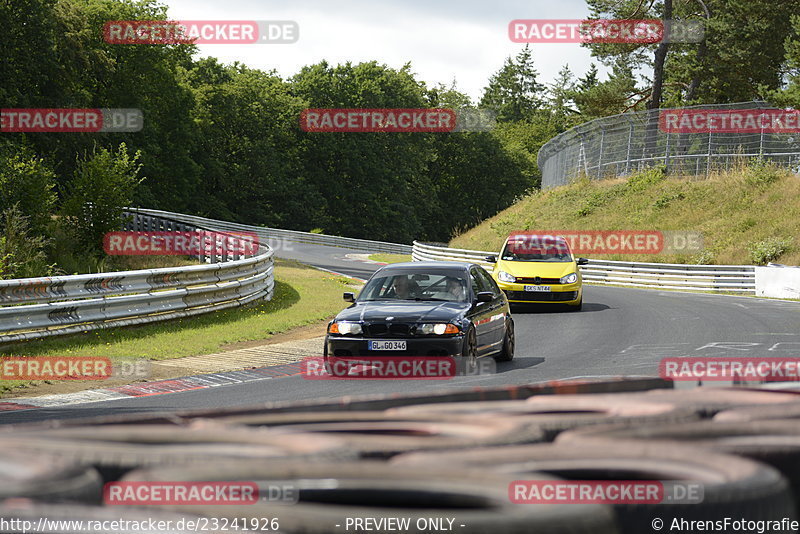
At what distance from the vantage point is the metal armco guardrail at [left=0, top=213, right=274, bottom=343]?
46.1ft

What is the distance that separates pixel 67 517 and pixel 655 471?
3.84ft

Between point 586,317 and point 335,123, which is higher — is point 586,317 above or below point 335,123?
below

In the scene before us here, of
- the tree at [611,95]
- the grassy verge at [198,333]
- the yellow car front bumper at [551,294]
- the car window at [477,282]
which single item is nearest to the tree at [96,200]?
the grassy verge at [198,333]

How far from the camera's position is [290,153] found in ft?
305

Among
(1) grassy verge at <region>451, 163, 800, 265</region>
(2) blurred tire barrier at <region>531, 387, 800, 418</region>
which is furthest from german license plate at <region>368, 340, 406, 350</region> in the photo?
(1) grassy verge at <region>451, 163, 800, 265</region>

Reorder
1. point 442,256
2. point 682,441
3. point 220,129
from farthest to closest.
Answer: point 220,129 → point 442,256 → point 682,441

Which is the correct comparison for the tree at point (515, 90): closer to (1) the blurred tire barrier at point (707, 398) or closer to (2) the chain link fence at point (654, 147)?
(2) the chain link fence at point (654, 147)

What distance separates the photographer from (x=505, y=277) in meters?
23.1

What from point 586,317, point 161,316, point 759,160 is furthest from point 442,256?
point 161,316

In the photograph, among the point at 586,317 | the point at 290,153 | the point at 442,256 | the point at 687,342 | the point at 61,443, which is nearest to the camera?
the point at 61,443

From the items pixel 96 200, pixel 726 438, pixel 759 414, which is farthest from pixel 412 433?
pixel 96 200

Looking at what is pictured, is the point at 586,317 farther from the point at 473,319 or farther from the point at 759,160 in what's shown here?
the point at 759,160

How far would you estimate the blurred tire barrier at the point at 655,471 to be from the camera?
202 centimetres

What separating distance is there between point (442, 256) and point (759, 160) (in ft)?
53.8
